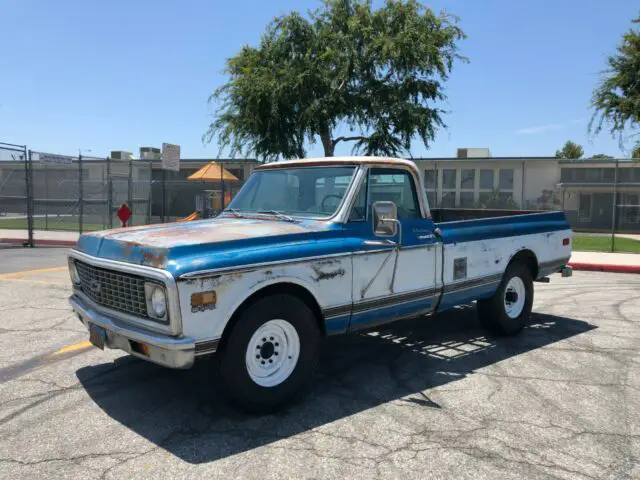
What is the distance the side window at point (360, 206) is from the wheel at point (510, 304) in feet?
7.60

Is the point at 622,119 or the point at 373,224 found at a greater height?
the point at 622,119

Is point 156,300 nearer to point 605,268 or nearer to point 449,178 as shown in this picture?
point 605,268

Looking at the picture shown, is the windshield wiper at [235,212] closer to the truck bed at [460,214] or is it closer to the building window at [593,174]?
the truck bed at [460,214]

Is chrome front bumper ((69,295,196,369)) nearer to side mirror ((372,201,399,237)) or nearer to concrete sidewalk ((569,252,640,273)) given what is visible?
side mirror ((372,201,399,237))

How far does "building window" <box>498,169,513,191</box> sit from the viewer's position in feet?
106

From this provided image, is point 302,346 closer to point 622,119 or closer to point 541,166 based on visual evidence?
point 622,119

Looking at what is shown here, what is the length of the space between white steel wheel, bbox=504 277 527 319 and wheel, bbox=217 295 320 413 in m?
3.14

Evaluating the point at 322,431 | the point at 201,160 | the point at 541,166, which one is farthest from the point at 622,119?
the point at 201,160

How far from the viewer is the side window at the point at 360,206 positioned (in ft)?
15.5

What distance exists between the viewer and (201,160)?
32.4 meters

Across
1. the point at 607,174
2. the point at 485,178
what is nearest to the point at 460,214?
the point at 485,178

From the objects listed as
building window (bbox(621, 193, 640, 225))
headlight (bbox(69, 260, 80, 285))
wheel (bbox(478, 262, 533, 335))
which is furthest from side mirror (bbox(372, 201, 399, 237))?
building window (bbox(621, 193, 640, 225))

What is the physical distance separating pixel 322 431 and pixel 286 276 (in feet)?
3.68

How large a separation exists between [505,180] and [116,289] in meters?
31.5
